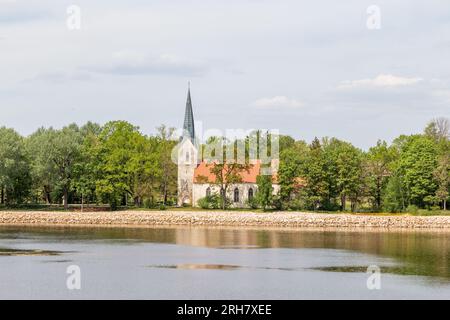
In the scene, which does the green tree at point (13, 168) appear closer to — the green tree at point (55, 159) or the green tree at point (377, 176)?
the green tree at point (55, 159)

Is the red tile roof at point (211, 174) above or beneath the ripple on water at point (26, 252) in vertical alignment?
above

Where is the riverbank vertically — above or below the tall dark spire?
below

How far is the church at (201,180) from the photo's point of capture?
89.8 meters

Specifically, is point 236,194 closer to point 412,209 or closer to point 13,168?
point 412,209

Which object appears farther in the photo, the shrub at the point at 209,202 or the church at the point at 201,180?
the church at the point at 201,180

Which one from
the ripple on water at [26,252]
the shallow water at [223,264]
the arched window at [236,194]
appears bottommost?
the shallow water at [223,264]

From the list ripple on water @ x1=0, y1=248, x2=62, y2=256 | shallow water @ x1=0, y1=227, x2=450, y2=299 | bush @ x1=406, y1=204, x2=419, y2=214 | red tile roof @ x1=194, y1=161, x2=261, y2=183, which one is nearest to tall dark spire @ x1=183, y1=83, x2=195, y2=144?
red tile roof @ x1=194, y1=161, x2=261, y2=183

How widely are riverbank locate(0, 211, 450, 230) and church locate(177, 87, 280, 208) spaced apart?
11348 millimetres

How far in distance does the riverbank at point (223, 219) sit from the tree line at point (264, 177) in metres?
5.80

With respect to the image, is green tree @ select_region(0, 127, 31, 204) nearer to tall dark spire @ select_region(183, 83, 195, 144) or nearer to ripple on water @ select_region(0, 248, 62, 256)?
tall dark spire @ select_region(183, 83, 195, 144)

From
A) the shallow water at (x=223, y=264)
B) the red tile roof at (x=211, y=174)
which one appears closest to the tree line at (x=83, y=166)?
the red tile roof at (x=211, y=174)

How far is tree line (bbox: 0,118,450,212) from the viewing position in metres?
80.0

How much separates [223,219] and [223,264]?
3338 centimetres

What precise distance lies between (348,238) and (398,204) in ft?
74.5
